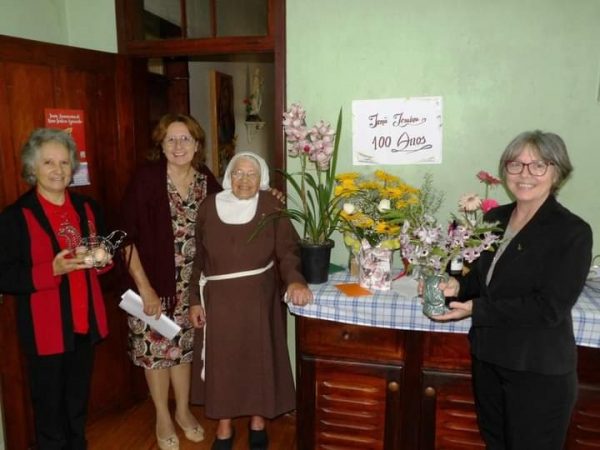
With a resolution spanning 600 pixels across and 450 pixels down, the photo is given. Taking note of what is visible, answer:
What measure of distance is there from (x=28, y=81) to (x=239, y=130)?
2474 mm

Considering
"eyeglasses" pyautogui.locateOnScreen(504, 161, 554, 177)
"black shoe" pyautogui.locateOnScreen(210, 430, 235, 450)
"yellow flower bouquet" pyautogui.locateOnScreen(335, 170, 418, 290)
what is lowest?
"black shoe" pyautogui.locateOnScreen(210, 430, 235, 450)

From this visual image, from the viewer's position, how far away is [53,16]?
2.22m

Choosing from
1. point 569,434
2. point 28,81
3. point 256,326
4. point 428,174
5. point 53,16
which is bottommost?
point 569,434

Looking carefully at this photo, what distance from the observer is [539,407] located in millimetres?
1297

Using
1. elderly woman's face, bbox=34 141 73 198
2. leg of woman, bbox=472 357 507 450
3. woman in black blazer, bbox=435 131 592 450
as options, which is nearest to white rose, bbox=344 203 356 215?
woman in black blazer, bbox=435 131 592 450

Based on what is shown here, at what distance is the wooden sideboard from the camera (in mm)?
1709

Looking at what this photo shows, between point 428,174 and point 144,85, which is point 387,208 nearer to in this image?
point 428,174

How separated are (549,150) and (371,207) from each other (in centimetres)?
64

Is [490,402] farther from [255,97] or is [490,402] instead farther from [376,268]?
[255,97]

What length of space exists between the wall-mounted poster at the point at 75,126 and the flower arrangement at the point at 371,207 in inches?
45.4

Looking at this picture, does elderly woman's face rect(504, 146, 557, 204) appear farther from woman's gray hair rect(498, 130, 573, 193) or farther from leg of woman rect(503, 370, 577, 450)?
leg of woman rect(503, 370, 577, 450)

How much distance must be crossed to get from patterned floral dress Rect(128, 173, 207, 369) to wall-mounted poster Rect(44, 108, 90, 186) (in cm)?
45

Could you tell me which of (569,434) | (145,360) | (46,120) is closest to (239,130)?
(46,120)

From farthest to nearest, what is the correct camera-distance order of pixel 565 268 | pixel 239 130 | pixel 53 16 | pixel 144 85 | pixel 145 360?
pixel 239 130, pixel 144 85, pixel 53 16, pixel 145 360, pixel 565 268
